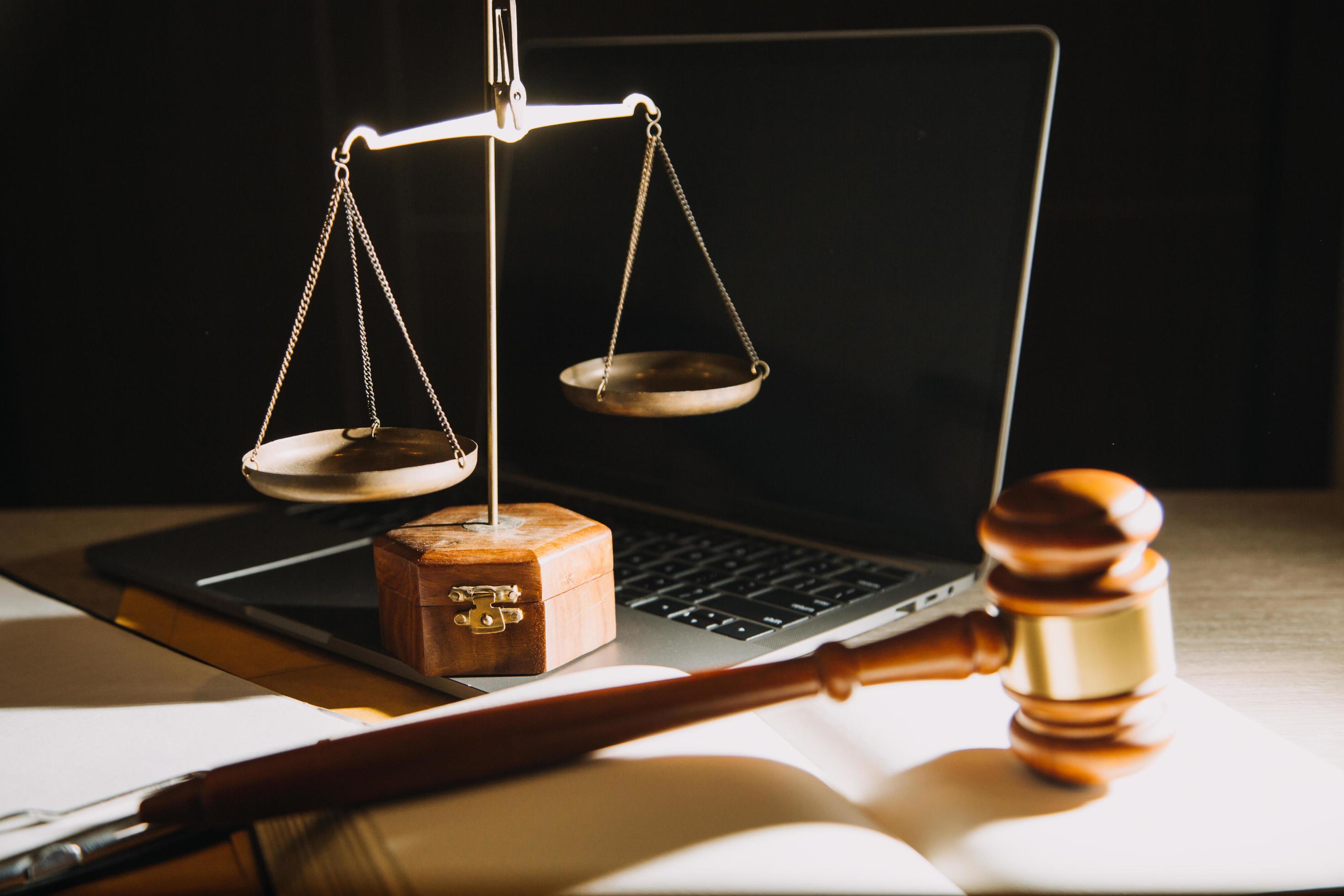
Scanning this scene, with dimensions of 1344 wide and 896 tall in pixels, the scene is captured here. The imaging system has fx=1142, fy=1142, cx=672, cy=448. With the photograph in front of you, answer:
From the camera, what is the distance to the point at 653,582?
0.89 meters

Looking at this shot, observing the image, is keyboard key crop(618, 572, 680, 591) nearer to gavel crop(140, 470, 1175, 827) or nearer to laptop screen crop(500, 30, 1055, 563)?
laptop screen crop(500, 30, 1055, 563)

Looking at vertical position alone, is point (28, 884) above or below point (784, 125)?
below

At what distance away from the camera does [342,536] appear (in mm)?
1044

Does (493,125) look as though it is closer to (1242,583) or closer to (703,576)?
(703,576)

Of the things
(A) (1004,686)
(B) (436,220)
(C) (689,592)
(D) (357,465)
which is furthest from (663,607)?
(B) (436,220)

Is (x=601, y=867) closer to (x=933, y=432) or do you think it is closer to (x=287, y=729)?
(x=287, y=729)

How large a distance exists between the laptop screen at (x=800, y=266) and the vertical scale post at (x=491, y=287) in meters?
0.36

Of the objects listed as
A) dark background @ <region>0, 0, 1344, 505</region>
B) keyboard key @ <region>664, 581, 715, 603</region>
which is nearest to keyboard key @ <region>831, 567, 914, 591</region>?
keyboard key @ <region>664, 581, 715, 603</region>

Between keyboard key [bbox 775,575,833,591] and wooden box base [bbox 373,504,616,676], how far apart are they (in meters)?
0.18

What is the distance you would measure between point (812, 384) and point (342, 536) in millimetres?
452

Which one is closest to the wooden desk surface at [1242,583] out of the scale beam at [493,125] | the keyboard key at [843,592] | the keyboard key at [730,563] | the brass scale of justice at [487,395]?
the keyboard key at [843,592]

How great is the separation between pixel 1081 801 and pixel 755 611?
1.10 feet

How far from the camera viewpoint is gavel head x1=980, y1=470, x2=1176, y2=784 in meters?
0.47

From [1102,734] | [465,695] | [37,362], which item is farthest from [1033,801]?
[37,362]
